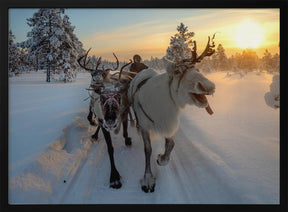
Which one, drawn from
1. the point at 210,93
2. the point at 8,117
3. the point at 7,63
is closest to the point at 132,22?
the point at 210,93

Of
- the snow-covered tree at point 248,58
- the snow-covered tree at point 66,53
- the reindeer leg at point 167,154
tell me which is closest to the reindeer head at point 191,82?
the reindeer leg at point 167,154

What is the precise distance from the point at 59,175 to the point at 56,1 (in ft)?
10.4

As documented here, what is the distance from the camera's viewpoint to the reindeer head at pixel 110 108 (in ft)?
9.96

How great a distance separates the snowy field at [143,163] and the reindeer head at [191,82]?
1109mm

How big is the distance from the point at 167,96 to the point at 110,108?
1014 mm

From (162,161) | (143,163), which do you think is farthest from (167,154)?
(143,163)

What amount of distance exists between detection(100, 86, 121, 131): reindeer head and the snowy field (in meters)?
1.34

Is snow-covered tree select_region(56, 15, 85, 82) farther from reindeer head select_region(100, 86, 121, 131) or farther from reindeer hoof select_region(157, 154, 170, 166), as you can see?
reindeer hoof select_region(157, 154, 170, 166)

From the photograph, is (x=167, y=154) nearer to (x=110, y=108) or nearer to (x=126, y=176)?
(x=126, y=176)

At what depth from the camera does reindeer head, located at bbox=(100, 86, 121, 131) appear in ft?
9.96

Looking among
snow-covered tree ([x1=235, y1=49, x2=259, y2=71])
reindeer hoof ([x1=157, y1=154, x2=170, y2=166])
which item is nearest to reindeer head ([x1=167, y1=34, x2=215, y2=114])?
reindeer hoof ([x1=157, y1=154, x2=170, y2=166])

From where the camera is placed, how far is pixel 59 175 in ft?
11.8

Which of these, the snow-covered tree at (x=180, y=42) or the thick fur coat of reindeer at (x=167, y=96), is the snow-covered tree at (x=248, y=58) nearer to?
the snow-covered tree at (x=180, y=42)

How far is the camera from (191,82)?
2.48 m
